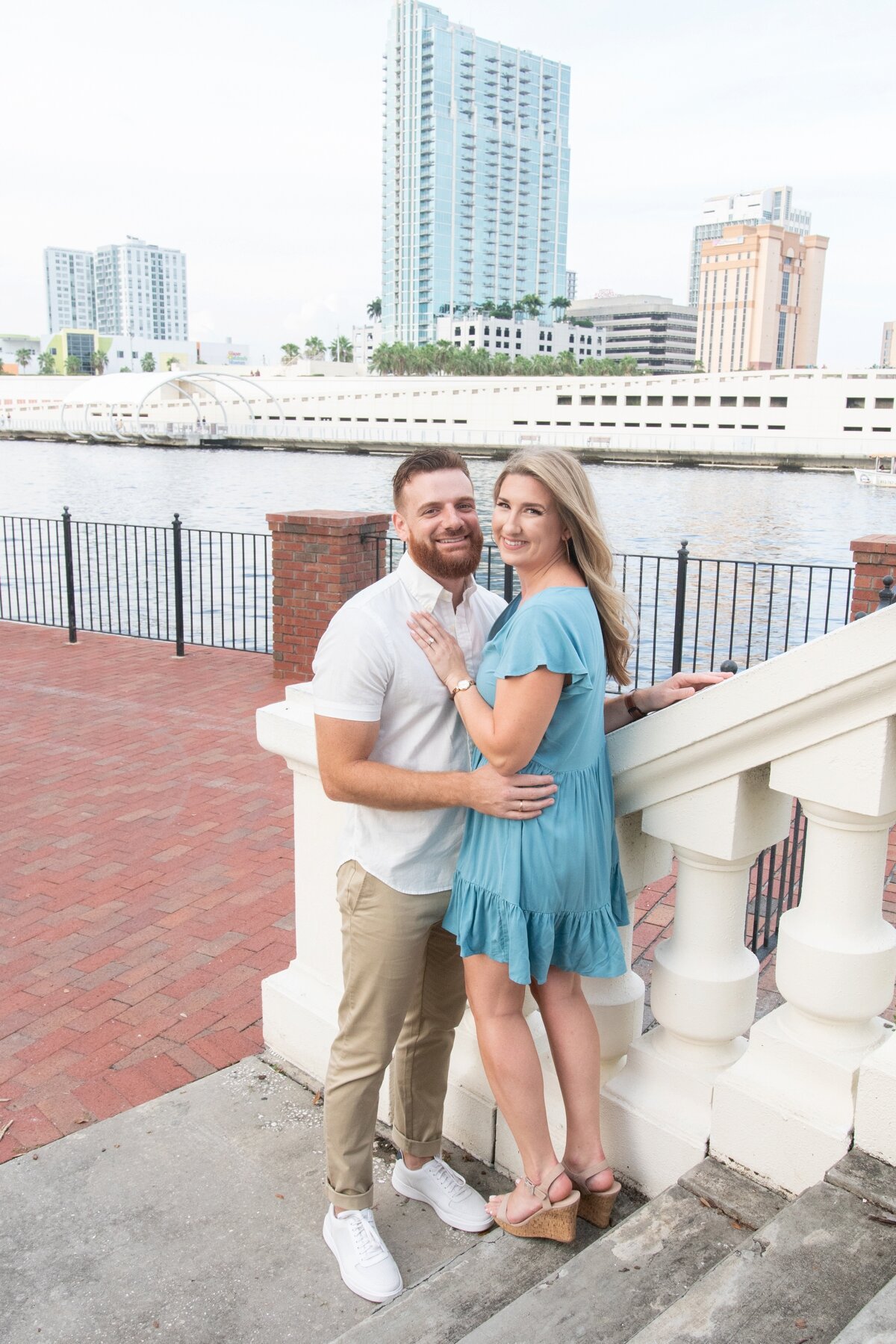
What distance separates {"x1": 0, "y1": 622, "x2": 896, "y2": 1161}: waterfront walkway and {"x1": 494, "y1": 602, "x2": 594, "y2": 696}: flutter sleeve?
75.8 inches

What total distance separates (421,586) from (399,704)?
243 millimetres

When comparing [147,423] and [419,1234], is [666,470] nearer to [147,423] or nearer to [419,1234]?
[147,423]

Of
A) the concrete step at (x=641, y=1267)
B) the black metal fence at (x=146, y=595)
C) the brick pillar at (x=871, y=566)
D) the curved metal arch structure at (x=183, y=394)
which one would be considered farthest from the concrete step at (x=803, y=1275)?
the curved metal arch structure at (x=183, y=394)

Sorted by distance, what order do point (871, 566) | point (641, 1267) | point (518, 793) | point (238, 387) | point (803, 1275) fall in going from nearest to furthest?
point (803, 1275), point (641, 1267), point (518, 793), point (871, 566), point (238, 387)

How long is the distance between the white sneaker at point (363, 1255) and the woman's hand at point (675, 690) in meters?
1.22

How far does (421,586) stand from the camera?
2133 mm

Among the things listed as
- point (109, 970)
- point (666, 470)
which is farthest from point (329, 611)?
point (666, 470)

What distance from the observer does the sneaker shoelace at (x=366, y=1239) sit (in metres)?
2.16

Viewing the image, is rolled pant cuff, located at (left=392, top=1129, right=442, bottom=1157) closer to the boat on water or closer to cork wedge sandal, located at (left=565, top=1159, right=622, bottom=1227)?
cork wedge sandal, located at (left=565, top=1159, right=622, bottom=1227)

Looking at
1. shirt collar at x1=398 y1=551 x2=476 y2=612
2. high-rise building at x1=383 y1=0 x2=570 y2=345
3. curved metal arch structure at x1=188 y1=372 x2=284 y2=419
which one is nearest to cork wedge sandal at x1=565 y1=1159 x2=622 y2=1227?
shirt collar at x1=398 y1=551 x2=476 y2=612

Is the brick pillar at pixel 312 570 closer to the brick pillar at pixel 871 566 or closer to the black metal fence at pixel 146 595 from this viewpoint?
the black metal fence at pixel 146 595

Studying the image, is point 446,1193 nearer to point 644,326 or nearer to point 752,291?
point 644,326

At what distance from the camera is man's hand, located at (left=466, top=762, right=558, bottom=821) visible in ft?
6.18

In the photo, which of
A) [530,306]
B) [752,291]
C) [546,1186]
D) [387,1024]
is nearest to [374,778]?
[387,1024]
